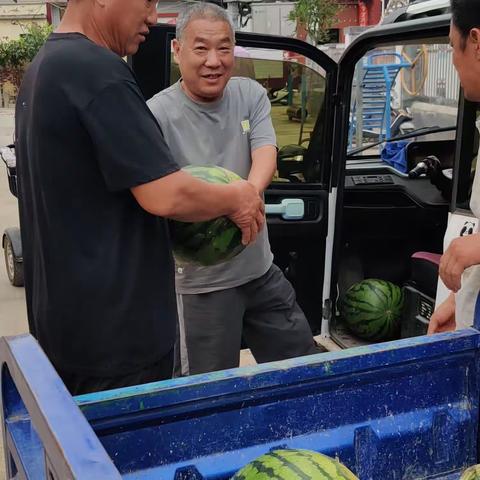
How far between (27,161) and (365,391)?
1.25m

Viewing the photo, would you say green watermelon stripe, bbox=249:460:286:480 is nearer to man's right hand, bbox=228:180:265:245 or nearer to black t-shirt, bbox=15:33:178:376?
black t-shirt, bbox=15:33:178:376

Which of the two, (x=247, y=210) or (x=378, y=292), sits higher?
(x=247, y=210)

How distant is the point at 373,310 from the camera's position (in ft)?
15.7

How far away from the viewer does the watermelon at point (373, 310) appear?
4820 millimetres

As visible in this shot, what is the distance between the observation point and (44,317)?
2250mm

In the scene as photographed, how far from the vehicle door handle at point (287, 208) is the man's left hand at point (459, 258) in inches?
76.2

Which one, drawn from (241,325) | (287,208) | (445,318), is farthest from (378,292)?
(445,318)

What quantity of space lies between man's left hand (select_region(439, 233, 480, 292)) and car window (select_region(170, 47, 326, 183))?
207 centimetres

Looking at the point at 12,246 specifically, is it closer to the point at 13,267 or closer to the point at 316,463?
the point at 13,267

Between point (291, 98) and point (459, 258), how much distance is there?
7.45 ft

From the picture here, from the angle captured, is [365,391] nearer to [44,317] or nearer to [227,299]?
[44,317]

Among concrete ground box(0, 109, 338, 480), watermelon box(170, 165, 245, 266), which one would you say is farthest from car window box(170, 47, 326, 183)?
watermelon box(170, 165, 245, 266)

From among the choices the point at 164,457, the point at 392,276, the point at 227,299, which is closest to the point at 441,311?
the point at 227,299

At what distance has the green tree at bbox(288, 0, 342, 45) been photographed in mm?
21984
